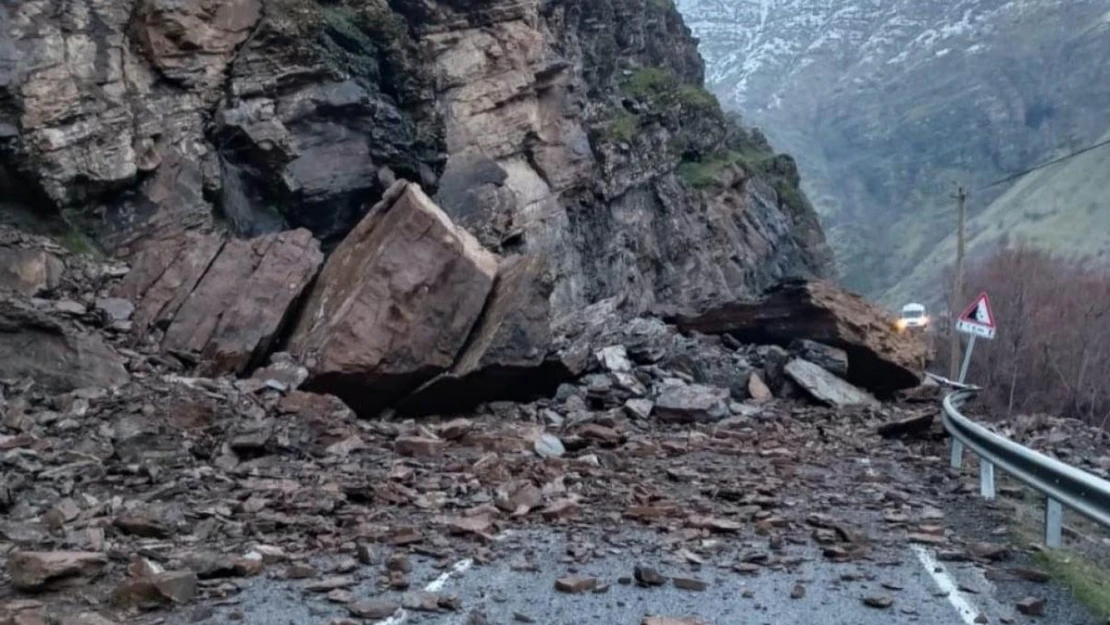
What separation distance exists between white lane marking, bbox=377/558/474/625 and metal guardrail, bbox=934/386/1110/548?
3.77 metres

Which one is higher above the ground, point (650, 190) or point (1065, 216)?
point (650, 190)

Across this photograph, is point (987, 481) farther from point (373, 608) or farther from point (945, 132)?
point (945, 132)

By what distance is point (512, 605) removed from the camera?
582cm

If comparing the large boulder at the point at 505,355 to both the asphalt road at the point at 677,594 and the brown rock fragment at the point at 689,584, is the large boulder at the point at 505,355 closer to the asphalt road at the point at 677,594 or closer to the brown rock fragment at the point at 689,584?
the asphalt road at the point at 677,594

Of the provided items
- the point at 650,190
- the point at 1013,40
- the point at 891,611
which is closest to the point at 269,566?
the point at 891,611

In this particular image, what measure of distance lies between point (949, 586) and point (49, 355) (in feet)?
31.0

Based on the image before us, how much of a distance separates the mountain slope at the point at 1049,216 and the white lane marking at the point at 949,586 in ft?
254

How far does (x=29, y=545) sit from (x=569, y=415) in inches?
360

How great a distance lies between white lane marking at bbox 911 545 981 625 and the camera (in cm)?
566

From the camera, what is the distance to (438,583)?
20.6 feet

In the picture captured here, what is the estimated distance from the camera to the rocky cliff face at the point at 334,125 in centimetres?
1591

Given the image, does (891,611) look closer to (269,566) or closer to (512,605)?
(512,605)

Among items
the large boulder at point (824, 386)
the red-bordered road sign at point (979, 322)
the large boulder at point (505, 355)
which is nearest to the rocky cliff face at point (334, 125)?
the large boulder at point (505, 355)

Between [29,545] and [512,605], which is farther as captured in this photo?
[29,545]
